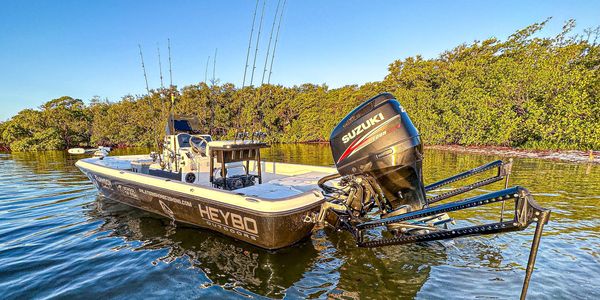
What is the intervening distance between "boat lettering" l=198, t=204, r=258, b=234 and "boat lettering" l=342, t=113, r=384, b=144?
195 centimetres

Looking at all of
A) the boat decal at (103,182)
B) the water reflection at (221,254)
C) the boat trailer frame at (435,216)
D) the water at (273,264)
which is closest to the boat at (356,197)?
the boat trailer frame at (435,216)

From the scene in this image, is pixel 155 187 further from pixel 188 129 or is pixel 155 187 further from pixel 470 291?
pixel 470 291

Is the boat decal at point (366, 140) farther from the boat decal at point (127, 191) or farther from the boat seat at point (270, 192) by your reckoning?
the boat decal at point (127, 191)

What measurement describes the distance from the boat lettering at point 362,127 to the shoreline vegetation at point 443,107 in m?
2.48

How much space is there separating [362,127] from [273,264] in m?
2.49

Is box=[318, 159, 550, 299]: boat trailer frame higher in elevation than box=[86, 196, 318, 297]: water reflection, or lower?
higher

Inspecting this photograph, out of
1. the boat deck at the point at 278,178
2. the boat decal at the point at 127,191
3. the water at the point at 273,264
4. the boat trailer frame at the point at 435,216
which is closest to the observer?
the boat trailer frame at the point at 435,216

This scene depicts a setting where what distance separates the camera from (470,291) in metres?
3.39

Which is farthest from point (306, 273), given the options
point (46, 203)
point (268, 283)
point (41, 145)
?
point (41, 145)

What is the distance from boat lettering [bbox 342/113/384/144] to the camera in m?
3.92

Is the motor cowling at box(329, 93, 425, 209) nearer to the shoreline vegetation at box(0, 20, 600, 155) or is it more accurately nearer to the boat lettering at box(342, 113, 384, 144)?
the boat lettering at box(342, 113, 384, 144)

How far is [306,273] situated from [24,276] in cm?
412

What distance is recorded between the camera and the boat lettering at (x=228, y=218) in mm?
4386

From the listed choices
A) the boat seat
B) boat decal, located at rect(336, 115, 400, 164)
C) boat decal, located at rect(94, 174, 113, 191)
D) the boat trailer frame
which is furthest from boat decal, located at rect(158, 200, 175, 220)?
boat decal, located at rect(336, 115, 400, 164)
